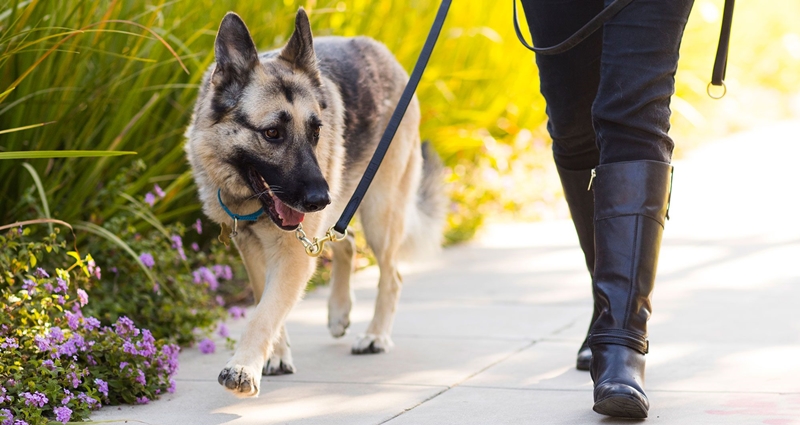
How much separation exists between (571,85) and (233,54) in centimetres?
120

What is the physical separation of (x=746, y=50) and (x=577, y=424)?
40.8 ft

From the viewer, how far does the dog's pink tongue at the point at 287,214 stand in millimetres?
3287

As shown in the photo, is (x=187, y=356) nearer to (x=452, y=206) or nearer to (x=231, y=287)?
(x=231, y=287)

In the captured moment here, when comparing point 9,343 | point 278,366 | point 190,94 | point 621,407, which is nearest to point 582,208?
point 621,407

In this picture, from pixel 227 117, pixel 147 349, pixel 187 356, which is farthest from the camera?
pixel 187 356

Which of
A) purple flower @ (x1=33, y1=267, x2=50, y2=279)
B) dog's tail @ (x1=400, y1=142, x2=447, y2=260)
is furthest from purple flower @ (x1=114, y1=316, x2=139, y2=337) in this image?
dog's tail @ (x1=400, y1=142, x2=447, y2=260)

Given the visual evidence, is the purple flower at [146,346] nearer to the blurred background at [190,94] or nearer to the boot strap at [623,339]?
the blurred background at [190,94]

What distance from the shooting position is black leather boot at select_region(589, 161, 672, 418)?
2713mm

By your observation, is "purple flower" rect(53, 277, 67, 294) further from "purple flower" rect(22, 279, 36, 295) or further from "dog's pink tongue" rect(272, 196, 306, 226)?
"dog's pink tongue" rect(272, 196, 306, 226)

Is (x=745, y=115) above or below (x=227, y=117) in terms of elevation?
above

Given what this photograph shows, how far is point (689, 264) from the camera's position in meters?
5.87

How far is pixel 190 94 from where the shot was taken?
15.5 ft

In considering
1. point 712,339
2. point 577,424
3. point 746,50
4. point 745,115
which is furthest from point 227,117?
point 746,50

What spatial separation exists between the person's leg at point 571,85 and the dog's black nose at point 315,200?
85 cm
